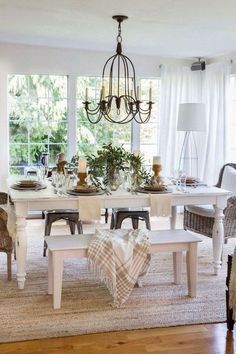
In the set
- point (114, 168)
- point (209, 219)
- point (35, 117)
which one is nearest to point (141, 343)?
point (114, 168)

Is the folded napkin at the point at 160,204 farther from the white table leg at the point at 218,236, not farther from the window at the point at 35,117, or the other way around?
the window at the point at 35,117

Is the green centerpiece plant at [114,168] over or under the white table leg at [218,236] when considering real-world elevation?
over

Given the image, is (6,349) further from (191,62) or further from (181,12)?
(191,62)

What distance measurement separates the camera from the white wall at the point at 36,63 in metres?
5.94

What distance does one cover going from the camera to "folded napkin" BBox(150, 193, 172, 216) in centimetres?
390

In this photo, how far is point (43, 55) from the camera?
19.8 feet

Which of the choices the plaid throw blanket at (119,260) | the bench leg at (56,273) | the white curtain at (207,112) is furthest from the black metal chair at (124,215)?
the white curtain at (207,112)

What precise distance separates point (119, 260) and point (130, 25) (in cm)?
240

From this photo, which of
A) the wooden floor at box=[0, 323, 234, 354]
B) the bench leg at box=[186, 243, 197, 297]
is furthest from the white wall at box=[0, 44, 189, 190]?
the wooden floor at box=[0, 323, 234, 354]

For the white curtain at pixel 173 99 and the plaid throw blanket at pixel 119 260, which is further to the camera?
the white curtain at pixel 173 99

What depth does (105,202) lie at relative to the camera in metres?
3.84

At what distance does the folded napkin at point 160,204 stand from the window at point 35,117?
109 inches

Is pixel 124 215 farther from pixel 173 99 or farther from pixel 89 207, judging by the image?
pixel 173 99

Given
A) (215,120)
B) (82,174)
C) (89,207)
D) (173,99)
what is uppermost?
(173,99)
